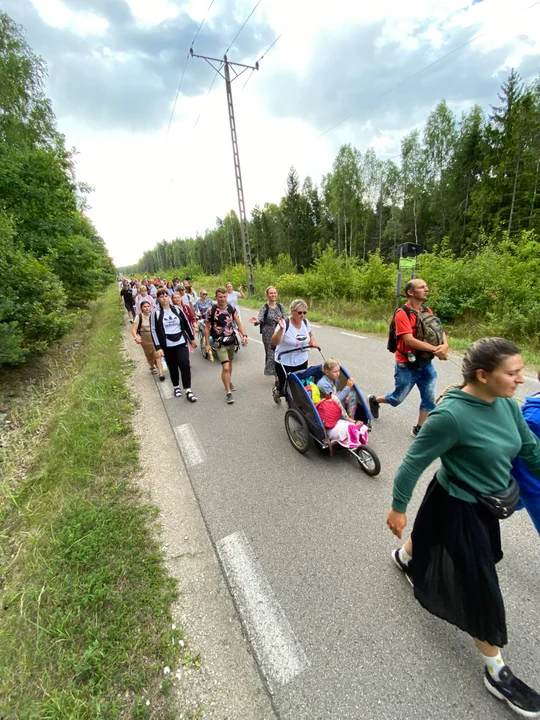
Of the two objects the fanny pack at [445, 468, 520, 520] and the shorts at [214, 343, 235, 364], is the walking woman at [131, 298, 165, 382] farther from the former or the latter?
the fanny pack at [445, 468, 520, 520]

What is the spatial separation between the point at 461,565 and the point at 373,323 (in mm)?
9098

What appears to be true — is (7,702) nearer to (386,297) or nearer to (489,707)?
(489,707)

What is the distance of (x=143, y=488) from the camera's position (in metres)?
3.17

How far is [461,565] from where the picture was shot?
4.88 ft

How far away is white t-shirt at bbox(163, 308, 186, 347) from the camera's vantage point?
16.8 ft

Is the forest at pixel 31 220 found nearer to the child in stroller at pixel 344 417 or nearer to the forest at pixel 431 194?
the child in stroller at pixel 344 417

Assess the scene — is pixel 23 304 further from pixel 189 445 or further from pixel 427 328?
pixel 427 328

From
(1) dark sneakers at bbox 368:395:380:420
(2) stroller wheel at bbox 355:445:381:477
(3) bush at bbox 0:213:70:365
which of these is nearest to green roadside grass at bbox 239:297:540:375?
(1) dark sneakers at bbox 368:395:380:420

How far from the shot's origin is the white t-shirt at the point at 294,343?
429 cm

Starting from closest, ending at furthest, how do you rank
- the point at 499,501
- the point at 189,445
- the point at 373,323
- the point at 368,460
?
1. the point at 499,501
2. the point at 368,460
3. the point at 189,445
4. the point at 373,323

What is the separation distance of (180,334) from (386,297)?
902 cm

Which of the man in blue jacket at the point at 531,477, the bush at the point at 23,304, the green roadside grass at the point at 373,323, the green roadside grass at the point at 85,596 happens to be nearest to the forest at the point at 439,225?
the green roadside grass at the point at 373,323

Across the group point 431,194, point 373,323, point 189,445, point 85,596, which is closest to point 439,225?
point 431,194

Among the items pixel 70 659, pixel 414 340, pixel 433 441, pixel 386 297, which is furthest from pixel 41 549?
pixel 386 297
